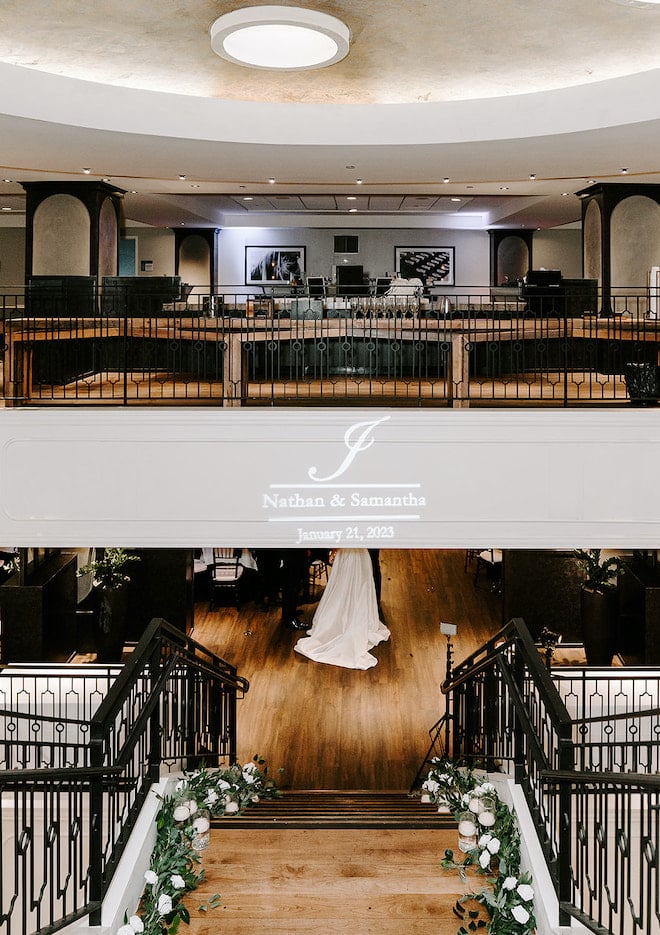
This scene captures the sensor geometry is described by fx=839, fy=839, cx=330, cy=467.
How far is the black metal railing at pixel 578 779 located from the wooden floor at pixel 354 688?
938mm

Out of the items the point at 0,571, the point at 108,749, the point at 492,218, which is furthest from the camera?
the point at 492,218

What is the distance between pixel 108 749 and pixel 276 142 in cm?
716

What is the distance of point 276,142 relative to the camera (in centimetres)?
959

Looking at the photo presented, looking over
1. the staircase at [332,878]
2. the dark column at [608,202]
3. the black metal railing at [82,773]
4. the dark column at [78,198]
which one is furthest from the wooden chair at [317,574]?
the staircase at [332,878]

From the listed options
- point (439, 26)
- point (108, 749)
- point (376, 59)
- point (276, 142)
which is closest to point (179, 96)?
point (276, 142)

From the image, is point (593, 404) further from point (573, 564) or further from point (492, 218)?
point (492, 218)

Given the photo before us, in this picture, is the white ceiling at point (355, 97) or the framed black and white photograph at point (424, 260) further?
the framed black and white photograph at point (424, 260)

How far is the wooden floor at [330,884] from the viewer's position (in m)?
4.55

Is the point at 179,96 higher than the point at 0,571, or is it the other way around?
the point at 179,96

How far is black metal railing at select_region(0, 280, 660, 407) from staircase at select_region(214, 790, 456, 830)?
362cm

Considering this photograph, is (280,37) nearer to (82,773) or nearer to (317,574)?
(82,773)

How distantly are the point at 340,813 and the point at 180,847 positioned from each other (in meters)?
1.67

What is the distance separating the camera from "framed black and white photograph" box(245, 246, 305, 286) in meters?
19.4

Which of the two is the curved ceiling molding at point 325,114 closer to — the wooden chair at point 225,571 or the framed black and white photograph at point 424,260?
the wooden chair at point 225,571
